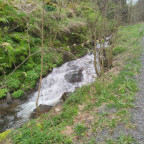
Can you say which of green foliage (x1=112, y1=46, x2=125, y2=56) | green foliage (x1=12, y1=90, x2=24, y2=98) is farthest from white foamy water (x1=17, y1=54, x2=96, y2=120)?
green foliage (x1=112, y1=46, x2=125, y2=56)

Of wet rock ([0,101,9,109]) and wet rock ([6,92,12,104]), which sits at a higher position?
wet rock ([6,92,12,104])

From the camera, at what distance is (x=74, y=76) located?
7.71m

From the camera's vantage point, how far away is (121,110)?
3289 millimetres

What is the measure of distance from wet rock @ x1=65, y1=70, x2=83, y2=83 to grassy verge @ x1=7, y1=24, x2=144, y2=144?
242 cm

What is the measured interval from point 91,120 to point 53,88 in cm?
388

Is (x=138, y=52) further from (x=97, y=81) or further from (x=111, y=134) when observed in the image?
(x=111, y=134)

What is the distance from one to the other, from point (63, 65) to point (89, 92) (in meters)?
4.75

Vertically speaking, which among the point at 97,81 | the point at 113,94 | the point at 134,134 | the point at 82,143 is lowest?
the point at 82,143

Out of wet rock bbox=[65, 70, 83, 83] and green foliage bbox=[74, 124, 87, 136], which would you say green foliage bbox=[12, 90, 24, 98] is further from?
green foliage bbox=[74, 124, 87, 136]

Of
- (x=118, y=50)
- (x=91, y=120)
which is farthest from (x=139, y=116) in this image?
(x=118, y=50)

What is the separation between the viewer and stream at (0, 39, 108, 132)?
15.1 ft

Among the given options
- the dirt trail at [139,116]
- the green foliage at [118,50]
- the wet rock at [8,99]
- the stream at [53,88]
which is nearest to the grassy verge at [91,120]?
the dirt trail at [139,116]

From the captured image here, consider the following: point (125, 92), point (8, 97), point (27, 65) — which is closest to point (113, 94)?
point (125, 92)

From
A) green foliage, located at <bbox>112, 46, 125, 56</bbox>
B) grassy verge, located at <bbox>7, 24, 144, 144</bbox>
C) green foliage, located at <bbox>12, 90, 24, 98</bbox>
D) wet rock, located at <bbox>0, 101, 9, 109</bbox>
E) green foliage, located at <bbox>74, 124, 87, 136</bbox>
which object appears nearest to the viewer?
grassy verge, located at <bbox>7, 24, 144, 144</bbox>
